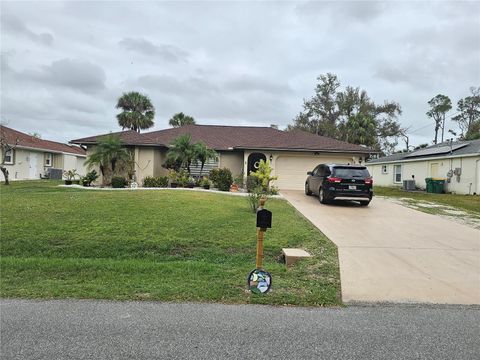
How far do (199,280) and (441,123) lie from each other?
185 feet

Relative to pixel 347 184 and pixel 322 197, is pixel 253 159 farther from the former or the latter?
pixel 347 184

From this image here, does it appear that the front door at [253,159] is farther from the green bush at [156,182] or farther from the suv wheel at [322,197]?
the suv wheel at [322,197]

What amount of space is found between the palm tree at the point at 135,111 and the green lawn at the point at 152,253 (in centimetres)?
2507

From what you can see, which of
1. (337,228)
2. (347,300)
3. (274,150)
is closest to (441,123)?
(274,150)

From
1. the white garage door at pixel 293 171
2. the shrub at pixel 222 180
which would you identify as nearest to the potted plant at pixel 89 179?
the shrub at pixel 222 180

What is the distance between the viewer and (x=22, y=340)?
3463 millimetres

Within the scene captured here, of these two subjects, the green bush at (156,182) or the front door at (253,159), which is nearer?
the green bush at (156,182)

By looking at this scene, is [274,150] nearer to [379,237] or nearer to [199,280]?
[379,237]

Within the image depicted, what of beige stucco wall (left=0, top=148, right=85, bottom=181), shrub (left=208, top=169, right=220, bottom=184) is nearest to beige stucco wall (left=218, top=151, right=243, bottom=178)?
shrub (left=208, top=169, right=220, bottom=184)

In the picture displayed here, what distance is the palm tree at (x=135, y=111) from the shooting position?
35.2 metres

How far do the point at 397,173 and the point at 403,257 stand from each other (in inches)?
1056

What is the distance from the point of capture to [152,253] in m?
6.90

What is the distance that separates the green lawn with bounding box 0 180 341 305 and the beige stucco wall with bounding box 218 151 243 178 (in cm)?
1038

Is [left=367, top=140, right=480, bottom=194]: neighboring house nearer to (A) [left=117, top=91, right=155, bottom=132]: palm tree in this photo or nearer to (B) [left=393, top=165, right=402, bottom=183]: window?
(B) [left=393, top=165, right=402, bottom=183]: window
